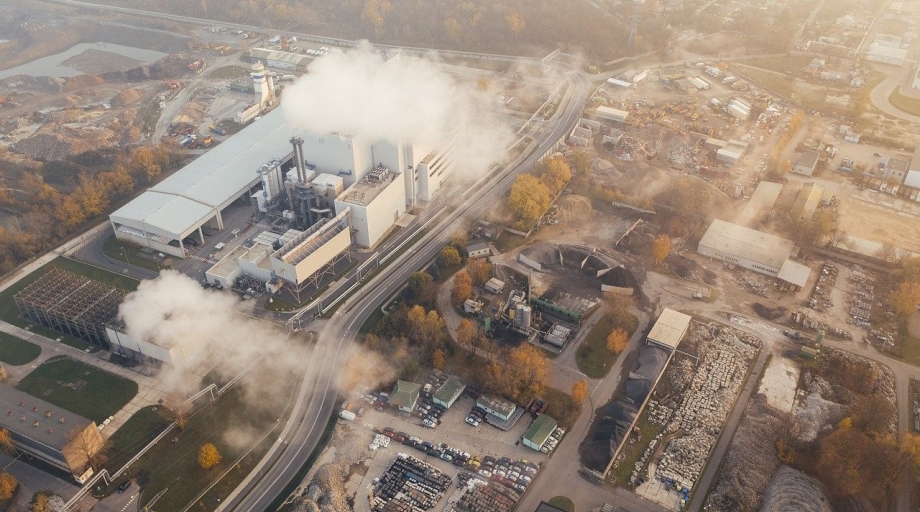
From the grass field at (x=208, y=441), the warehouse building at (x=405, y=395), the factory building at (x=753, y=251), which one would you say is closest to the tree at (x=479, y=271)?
the warehouse building at (x=405, y=395)

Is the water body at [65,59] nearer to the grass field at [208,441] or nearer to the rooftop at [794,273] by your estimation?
the grass field at [208,441]

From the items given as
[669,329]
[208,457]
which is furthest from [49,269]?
[669,329]

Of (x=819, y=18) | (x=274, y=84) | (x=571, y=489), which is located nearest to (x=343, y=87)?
(x=274, y=84)

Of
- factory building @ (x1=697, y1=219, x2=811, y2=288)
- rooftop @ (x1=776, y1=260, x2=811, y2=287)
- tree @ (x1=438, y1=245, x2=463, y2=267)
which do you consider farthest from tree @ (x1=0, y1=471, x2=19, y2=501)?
rooftop @ (x1=776, y1=260, x2=811, y2=287)

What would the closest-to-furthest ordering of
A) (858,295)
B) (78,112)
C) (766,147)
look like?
(858,295) < (766,147) < (78,112)

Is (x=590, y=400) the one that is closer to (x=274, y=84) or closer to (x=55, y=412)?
(x=55, y=412)

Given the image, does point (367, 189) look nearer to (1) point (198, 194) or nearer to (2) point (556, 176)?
(1) point (198, 194)
